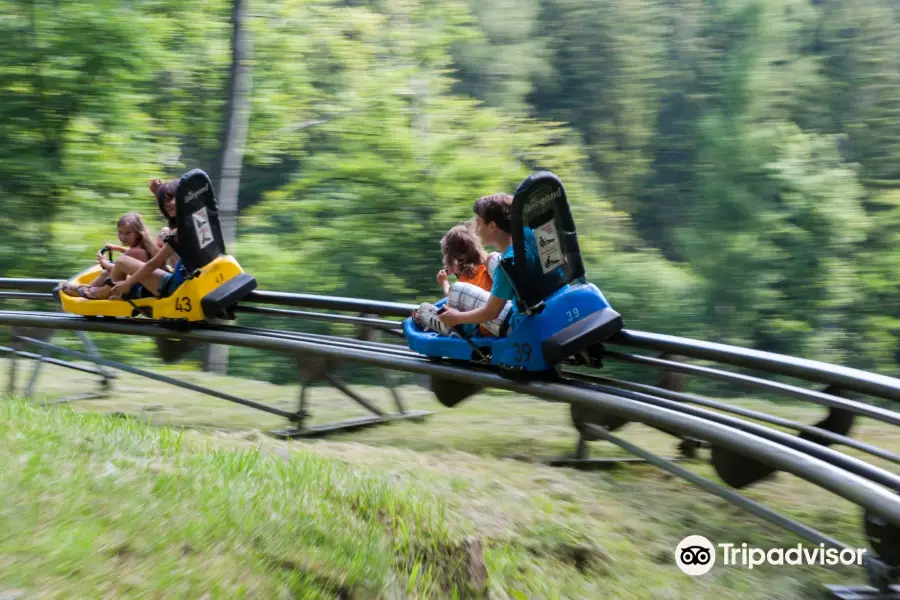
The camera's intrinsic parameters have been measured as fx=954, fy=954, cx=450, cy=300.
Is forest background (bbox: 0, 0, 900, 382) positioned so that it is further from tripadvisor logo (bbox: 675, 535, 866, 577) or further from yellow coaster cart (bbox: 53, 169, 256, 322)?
tripadvisor logo (bbox: 675, 535, 866, 577)

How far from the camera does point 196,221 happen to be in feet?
19.9

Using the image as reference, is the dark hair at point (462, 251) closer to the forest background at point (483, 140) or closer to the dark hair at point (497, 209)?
the dark hair at point (497, 209)

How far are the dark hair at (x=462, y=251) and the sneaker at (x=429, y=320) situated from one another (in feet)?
0.84

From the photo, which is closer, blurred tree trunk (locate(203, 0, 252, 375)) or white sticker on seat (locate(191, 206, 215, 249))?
white sticker on seat (locate(191, 206, 215, 249))

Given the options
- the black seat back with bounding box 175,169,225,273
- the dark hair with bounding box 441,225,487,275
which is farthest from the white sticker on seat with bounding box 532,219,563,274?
the black seat back with bounding box 175,169,225,273

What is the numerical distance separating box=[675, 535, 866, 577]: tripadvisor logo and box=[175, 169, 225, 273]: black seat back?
3.81 meters

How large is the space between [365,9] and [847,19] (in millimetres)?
22720

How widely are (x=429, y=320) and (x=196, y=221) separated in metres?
1.81

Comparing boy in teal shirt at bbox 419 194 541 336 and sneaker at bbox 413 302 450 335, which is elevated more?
boy in teal shirt at bbox 419 194 541 336

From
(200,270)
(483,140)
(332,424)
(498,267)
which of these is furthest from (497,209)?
(483,140)

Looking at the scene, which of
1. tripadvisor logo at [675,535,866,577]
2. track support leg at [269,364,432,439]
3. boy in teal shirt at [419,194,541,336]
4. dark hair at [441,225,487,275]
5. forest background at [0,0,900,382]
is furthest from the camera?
forest background at [0,0,900,382]

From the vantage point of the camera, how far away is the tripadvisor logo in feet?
10.6

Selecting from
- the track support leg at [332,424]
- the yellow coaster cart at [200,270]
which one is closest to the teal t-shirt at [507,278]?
the track support leg at [332,424]

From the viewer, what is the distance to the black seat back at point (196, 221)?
5973 mm
